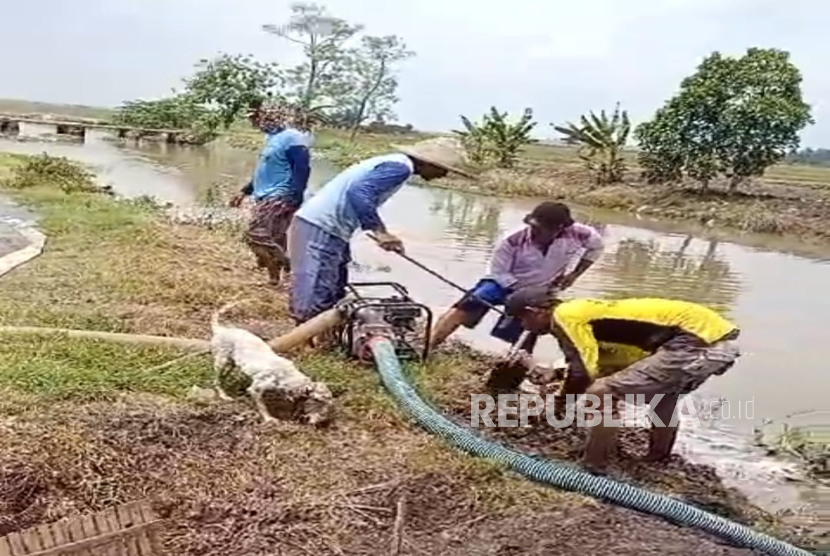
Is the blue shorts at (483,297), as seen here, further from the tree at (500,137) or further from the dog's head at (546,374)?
the tree at (500,137)

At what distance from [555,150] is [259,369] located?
4010cm

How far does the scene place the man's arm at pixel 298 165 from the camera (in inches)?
311

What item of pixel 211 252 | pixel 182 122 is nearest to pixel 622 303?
pixel 211 252

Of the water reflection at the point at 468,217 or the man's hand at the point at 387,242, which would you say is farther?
the water reflection at the point at 468,217

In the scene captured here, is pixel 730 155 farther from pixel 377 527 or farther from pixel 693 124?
pixel 377 527

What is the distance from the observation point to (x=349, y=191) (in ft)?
19.3

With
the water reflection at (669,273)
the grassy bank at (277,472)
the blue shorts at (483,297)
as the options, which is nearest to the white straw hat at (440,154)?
the blue shorts at (483,297)

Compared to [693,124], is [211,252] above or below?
below

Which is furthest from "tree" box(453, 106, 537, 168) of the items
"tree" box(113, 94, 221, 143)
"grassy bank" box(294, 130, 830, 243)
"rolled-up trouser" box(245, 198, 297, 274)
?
"rolled-up trouser" box(245, 198, 297, 274)

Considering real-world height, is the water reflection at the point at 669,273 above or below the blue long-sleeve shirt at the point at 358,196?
below

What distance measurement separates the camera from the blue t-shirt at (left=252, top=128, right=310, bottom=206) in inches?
311

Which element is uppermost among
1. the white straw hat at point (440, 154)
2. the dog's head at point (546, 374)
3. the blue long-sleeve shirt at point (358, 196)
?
the white straw hat at point (440, 154)

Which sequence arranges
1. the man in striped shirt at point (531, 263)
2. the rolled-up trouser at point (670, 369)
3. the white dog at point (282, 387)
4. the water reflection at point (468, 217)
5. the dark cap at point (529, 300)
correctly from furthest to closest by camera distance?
the water reflection at point (468, 217), the man in striped shirt at point (531, 263), the dark cap at point (529, 300), the white dog at point (282, 387), the rolled-up trouser at point (670, 369)

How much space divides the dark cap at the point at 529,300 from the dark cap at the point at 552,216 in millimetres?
370
